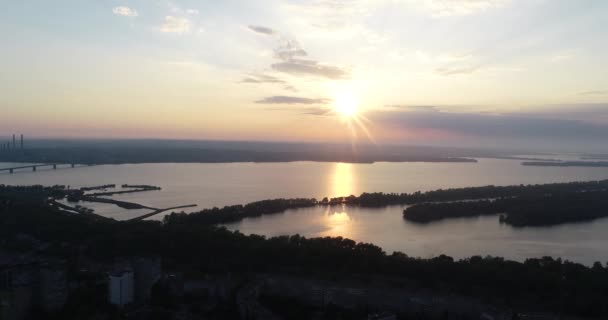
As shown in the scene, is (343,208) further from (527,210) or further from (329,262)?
(329,262)

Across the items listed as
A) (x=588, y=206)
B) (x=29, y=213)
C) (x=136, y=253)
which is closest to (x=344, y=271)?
(x=136, y=253)

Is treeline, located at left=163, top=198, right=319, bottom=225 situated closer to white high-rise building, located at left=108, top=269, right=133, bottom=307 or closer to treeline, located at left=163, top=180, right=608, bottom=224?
treeline, located at left=163, top=180, right=608, bottom=224

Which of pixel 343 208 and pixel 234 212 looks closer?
pixel 234 212

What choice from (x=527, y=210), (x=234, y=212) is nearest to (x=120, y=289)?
(x=234, y=212)

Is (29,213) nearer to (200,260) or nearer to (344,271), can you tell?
(200,260)

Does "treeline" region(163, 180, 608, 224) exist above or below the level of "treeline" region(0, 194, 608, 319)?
above

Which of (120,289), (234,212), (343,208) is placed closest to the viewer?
(120,289)

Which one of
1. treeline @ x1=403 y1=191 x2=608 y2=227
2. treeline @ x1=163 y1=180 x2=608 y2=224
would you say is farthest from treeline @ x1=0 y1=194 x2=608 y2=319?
treeline @ x1=403 y1=191 x2=608 y2=227
